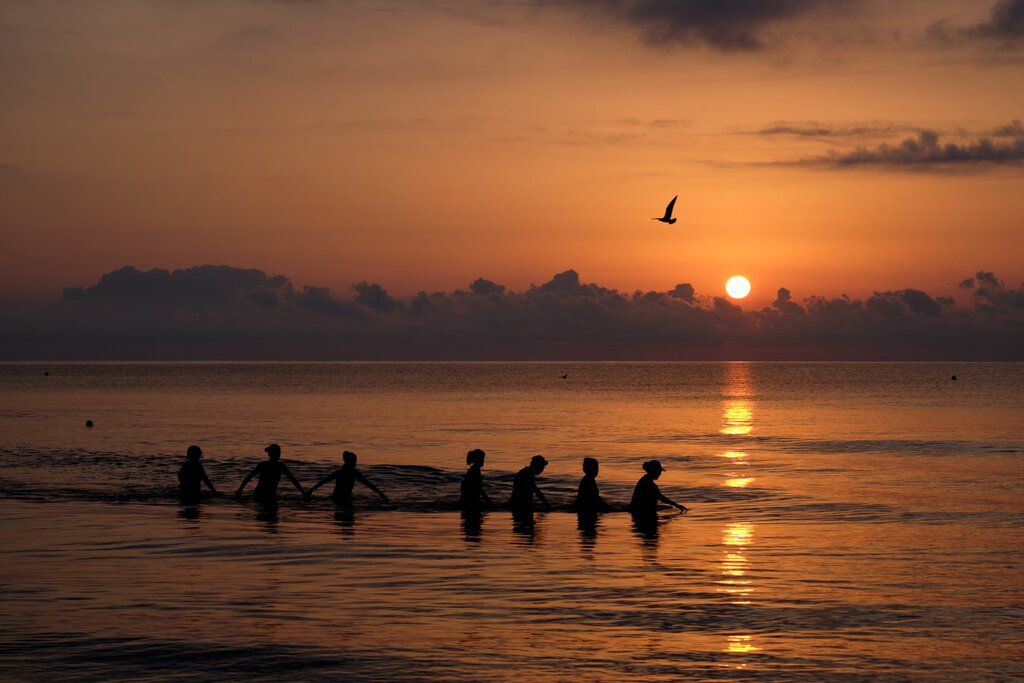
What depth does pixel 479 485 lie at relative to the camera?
2861cm

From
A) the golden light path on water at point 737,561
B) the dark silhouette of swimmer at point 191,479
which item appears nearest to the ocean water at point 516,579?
the golden light path on water at point 737,561

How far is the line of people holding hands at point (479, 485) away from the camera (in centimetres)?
2697

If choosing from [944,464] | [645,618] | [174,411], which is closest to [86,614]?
[645,618]

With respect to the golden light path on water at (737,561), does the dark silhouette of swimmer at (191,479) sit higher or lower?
higher

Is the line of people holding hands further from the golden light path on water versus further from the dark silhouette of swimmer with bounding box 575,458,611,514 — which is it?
the golden light path on water

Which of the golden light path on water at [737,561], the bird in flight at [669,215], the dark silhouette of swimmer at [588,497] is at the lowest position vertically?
the golden light path on water at [737,561]

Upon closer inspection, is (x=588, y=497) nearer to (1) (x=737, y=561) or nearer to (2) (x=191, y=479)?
(1) (x=737, y=561)

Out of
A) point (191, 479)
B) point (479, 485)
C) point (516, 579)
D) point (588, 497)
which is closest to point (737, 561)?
point (516, 579)

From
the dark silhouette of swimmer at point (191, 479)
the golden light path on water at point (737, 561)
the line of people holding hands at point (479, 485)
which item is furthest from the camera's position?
the dark silhouette of swimmer at point (191, 479)

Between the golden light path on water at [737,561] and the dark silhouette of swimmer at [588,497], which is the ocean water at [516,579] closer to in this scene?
the golden light path on water at [737,561]

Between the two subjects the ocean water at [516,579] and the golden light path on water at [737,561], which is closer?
the ocean water at [516,579]

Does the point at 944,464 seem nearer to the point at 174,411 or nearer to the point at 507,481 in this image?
the point at 507,481

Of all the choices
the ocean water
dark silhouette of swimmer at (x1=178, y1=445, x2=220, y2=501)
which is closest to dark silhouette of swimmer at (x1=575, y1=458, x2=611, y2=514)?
the ocean water

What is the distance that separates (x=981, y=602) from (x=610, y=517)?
11.7m
